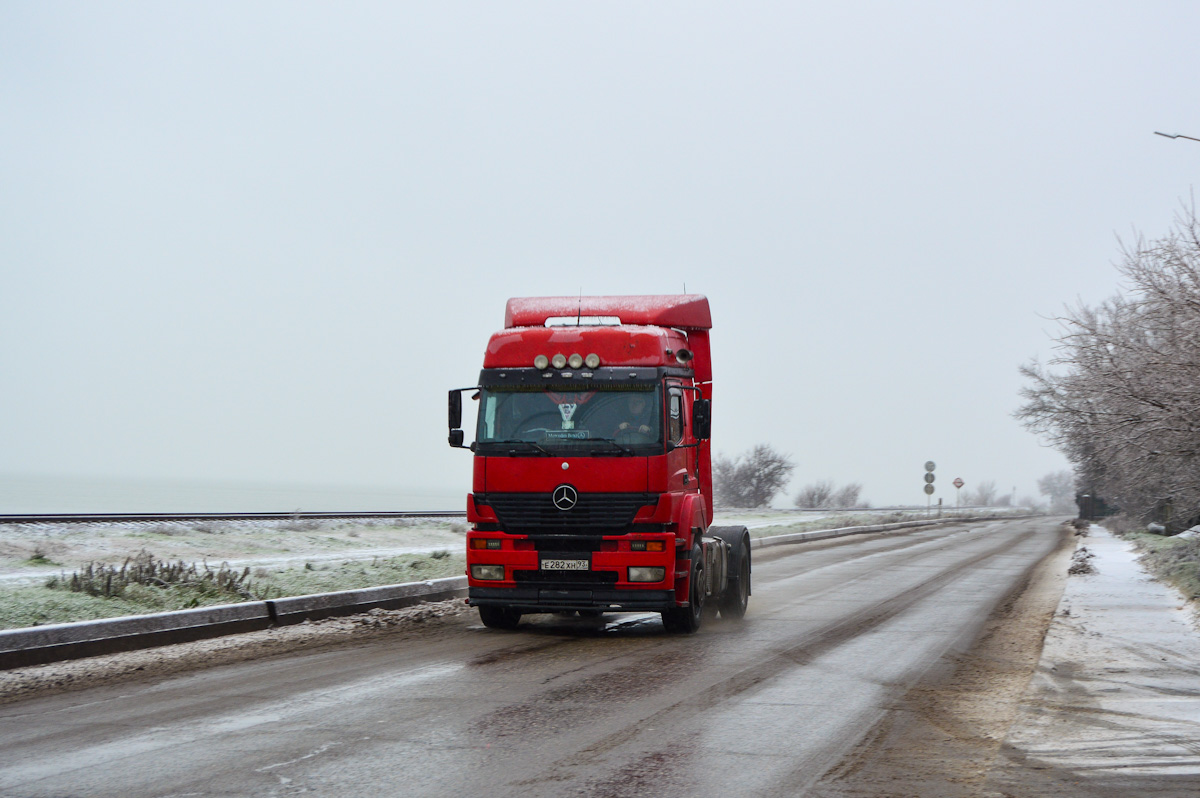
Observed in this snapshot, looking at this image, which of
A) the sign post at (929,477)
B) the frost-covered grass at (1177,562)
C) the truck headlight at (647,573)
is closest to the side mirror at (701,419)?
the truck headlight at (647,573)

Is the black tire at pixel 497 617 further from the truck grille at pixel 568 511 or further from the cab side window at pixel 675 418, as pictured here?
the cab side window at pixel 675 418

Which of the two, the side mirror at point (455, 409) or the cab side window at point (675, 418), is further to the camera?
the side mirror at point (455, 409)

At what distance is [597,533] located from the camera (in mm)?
11797

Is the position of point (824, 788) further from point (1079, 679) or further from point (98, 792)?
point (1079, 679)

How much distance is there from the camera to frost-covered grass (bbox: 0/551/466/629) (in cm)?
1119

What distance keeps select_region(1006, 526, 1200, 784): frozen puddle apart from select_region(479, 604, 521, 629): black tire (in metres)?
5.76

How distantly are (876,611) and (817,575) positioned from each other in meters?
6.87

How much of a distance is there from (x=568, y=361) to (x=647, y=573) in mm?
2416

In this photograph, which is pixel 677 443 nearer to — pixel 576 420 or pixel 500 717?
pixel 576 420

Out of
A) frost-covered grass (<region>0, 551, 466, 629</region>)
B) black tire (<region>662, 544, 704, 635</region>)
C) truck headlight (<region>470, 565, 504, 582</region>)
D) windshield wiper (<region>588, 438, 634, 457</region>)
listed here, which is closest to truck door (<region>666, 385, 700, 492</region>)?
windshield wiper (<region>588, 438, 634, 457</region>)

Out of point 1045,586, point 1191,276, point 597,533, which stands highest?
point 1191,276

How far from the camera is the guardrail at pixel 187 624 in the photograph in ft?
31.8

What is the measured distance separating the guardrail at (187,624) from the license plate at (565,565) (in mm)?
3123

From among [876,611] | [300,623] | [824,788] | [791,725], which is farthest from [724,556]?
[824,788]
